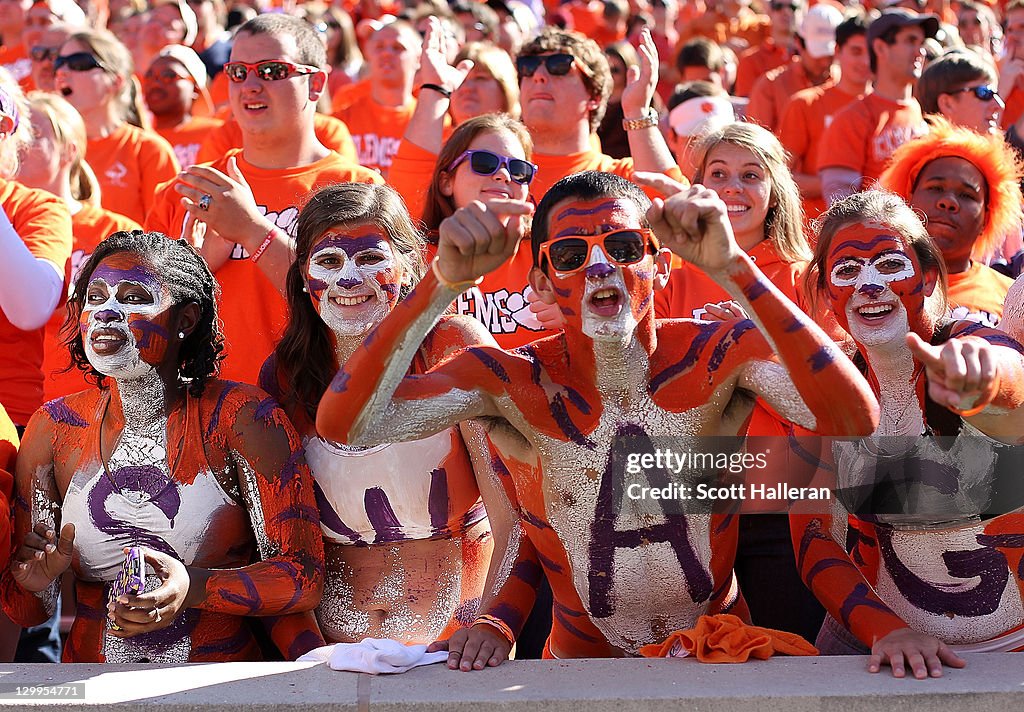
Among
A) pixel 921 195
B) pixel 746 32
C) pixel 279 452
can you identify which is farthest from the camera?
pixel 746 32

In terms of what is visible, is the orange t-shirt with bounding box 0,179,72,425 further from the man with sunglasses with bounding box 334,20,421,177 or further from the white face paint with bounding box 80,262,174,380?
the man with sunglasses with bounding box 334,20,421,177

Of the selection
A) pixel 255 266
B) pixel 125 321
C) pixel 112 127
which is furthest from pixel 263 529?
pixel 112 127

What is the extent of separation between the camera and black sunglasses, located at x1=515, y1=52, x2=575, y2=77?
4.64m

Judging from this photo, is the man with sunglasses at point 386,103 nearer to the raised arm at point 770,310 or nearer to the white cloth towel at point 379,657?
the white cloth towel at point 379,657

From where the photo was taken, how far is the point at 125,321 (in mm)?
2963

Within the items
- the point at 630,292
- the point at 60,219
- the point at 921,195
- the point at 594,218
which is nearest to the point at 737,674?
the point at 630,292

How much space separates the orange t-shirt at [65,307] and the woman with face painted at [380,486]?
1185 mm

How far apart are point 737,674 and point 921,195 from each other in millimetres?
1910

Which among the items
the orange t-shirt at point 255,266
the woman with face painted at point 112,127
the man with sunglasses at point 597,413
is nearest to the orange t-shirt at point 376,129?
the woman with face painted at point 112,127

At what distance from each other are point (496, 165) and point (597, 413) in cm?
142

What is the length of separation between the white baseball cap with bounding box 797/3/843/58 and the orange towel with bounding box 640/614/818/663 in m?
5.16

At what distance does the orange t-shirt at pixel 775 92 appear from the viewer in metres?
7.10

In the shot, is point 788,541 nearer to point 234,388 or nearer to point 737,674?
point 737,674

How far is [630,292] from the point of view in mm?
2598
